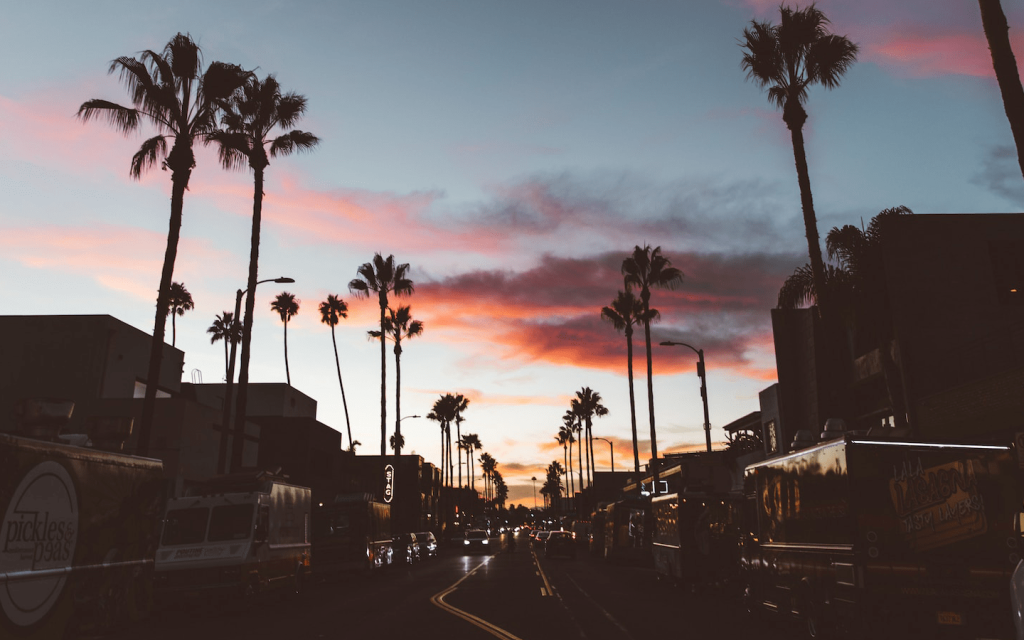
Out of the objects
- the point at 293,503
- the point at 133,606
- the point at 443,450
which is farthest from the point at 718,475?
the point at 443,450

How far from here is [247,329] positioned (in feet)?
94.8

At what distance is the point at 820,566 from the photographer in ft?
38.7

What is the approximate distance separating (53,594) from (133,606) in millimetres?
1918

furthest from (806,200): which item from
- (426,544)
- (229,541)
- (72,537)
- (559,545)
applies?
(426,544)

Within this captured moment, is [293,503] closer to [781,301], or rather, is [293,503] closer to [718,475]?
[781,301]

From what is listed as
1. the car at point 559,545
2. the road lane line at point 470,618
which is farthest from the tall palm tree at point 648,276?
the road lane line at point 470,618

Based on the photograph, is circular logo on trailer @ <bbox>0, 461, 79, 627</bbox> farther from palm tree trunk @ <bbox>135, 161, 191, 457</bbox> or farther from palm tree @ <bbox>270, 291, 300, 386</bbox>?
palm tree @ <bbox>270, 291, 300, 386</bbox>

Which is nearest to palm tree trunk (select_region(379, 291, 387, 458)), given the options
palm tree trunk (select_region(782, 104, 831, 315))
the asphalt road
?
the asphalt road

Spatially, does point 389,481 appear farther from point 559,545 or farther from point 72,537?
point 72,537

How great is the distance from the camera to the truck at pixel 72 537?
8094mm

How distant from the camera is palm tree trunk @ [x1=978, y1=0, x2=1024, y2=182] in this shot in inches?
519

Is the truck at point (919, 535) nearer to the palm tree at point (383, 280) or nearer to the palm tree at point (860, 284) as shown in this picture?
the palm tree at point (860, 284)

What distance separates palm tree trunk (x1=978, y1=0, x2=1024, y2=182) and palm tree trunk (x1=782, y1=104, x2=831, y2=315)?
844 cm

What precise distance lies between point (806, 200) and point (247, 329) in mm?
20357
